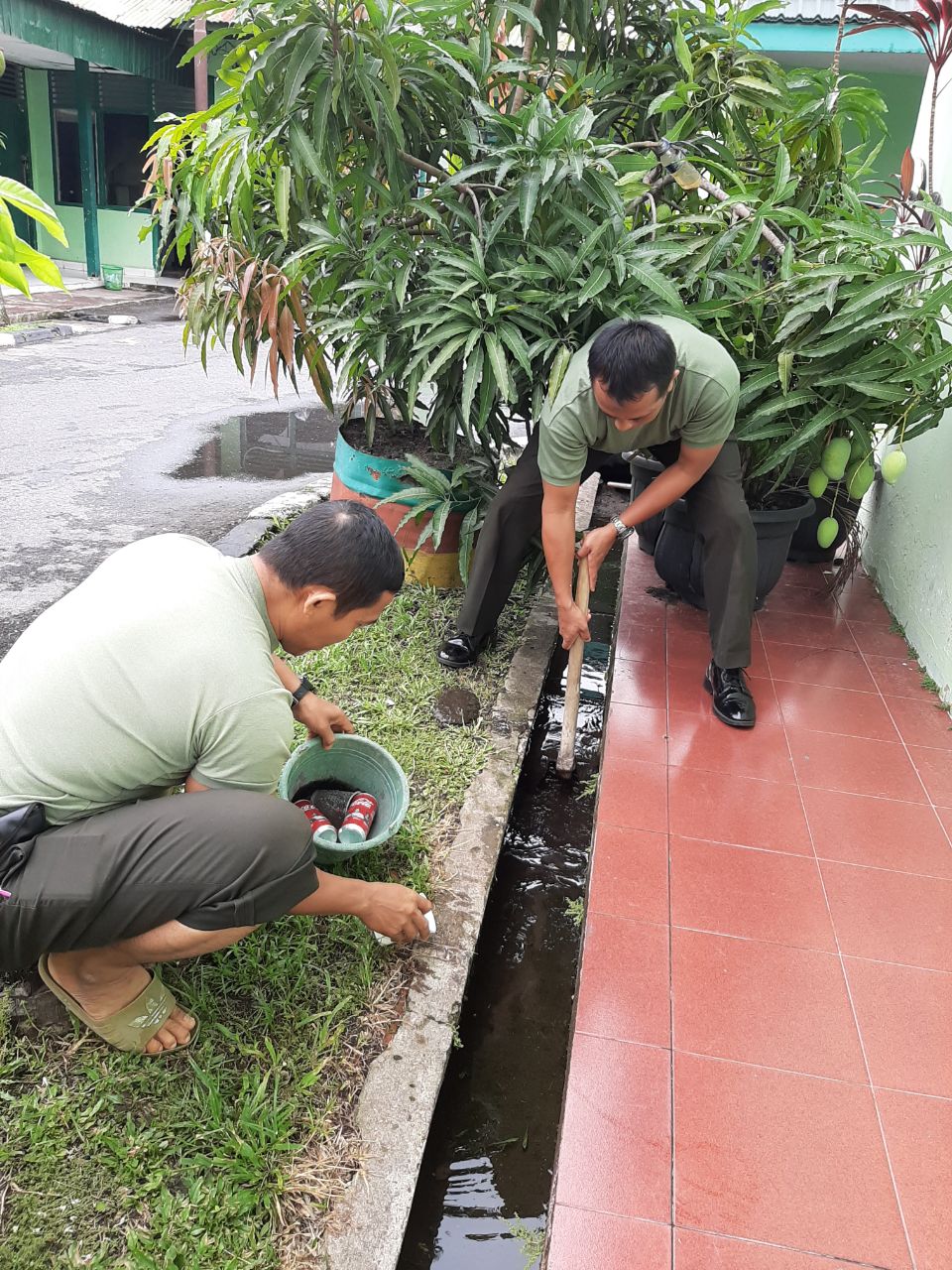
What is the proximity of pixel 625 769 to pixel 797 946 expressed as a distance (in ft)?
2.60

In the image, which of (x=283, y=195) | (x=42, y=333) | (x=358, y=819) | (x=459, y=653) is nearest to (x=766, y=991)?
(x=358, y=819)

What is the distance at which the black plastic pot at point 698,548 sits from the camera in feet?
12.3

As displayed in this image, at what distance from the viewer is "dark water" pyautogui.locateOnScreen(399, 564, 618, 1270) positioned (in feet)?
6.16

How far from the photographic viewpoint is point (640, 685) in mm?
3467

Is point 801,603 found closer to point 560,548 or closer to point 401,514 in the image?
point 560,548

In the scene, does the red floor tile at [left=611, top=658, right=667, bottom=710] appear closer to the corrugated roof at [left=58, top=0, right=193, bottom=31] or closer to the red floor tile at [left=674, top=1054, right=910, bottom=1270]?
the red floor tile at [left=674, top=1054, right=910, bottom=1270]

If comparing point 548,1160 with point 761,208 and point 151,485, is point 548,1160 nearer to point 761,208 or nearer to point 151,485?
point 761,208

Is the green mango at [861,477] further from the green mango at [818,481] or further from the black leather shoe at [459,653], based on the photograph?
the black leather shoe at [459,653]

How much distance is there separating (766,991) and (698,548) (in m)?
2.05

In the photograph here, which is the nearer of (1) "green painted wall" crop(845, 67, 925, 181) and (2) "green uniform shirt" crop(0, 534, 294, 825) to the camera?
(2) "green uniform shirt" crop(0, 534, 294, 825)

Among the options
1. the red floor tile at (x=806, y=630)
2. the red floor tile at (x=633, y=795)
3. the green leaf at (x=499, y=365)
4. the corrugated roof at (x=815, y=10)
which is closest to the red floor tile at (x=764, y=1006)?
the red floor tile at (x=633, y=795)

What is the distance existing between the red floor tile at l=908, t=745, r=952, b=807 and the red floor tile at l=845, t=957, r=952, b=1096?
31.4 inches

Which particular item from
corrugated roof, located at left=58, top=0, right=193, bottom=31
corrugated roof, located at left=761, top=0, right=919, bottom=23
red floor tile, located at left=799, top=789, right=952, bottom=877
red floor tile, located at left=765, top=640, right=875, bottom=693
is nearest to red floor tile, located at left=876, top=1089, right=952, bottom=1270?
red floor tile, located at left=799, top=789, right=952, bottom=877

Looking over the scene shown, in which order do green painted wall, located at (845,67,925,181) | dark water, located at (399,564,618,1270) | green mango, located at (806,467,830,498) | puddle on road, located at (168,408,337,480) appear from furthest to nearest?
green painted wall, located at (845,67,925,181)
puddle on road, located at (168,408,337,480)
green mango, located at (806,467,830,498)
dark water, located at (399,564,618,1270)
